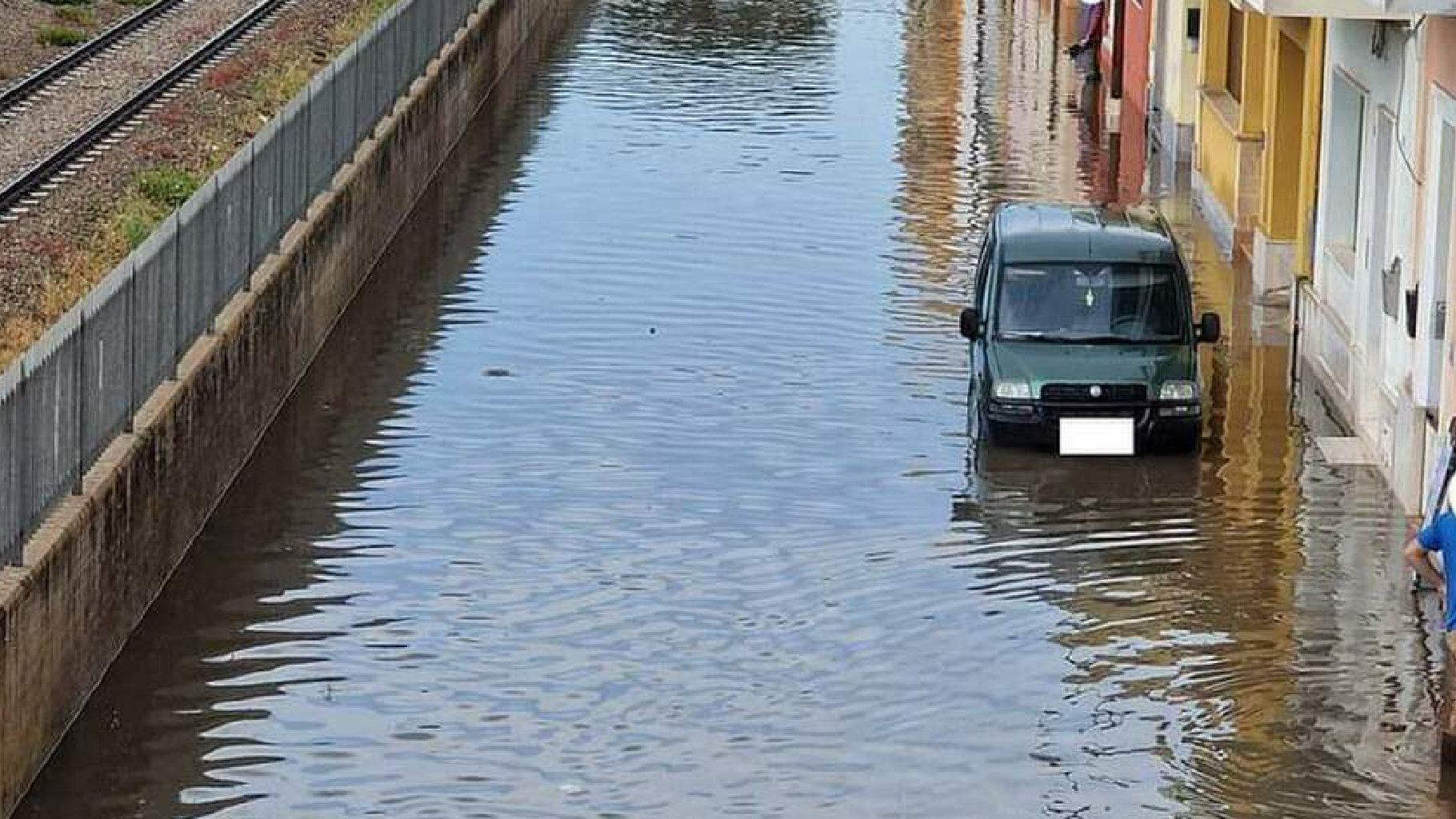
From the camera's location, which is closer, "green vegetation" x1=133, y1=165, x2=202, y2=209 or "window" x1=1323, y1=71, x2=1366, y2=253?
"window" x1=1323, y1=71, x2=1366, y2=253

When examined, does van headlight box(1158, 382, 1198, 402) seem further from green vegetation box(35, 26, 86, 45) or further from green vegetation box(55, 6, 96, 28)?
green vegetation box(55, 6, 96, 28)

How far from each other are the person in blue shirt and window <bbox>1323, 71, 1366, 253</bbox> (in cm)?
847

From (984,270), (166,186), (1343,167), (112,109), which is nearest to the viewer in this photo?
(984,270)

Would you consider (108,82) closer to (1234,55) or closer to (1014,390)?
(1234,55)

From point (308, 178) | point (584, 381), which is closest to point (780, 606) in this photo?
point (584, 381)

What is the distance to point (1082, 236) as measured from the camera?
78.5ft

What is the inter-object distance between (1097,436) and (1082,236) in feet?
6.63

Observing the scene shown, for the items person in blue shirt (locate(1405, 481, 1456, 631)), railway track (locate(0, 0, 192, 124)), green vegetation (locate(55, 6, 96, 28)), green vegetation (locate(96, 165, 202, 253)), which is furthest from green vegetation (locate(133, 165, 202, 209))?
green vegetation (locate(55, 6, 96, 28))

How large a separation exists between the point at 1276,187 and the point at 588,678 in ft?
43.9

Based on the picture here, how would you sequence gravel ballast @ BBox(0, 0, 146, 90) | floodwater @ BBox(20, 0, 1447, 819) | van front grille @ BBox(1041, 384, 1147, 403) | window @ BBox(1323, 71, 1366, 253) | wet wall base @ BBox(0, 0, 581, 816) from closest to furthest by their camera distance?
wet wall base @ BBox(0, 0, 581, 816), floodwater @ BBox(20, 0, 1447, 819), van front grille @ BBox(1041, 384, 1147, 403), window @ BBox(1323, 71, 1366, 253), gravel ballast @ BBox(0, 0, 146, 90)

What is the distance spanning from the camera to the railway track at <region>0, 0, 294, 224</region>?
29.0m

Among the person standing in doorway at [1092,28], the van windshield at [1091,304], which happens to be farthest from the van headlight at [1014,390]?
the person standing in doorway at [1092,28]

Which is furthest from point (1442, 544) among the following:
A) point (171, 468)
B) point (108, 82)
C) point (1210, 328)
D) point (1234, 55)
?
point (108, 82)

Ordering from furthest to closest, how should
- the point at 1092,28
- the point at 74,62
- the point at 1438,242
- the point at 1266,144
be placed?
the point at 1092,28 < the point at 74,62 < the point at 1266,144 < the point at 1438,242
